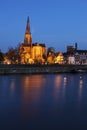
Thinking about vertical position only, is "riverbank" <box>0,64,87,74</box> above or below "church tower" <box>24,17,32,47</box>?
below

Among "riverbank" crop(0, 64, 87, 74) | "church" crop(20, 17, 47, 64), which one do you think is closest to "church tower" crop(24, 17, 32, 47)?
"church" crop(20, 17, 47, 64)

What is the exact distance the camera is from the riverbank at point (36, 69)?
92.1 meters

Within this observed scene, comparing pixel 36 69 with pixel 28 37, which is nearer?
pixel 36 69

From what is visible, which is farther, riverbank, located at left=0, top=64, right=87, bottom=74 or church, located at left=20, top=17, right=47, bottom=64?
church, located at left=20, top=17, right=47, bottom=64

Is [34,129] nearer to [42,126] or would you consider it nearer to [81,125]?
[42,126]

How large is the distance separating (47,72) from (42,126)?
85490 millimetres

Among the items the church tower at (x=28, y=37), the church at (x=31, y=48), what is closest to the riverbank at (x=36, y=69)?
the church at (x=31, y=48)

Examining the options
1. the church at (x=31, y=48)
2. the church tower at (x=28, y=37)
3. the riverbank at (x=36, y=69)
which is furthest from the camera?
the church tower at (x=28, y=37)

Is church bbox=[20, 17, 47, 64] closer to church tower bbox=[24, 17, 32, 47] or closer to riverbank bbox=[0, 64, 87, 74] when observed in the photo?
church tower bbox=[24, 17, 32, 47]

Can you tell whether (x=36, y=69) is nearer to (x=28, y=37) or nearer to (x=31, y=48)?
(x=31, y=48)

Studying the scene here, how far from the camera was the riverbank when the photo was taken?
302 feet

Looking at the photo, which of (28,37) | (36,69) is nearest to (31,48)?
(28,37)

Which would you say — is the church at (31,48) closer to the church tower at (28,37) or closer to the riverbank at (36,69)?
the church tower at (28,37)

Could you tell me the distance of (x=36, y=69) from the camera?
103062mm
